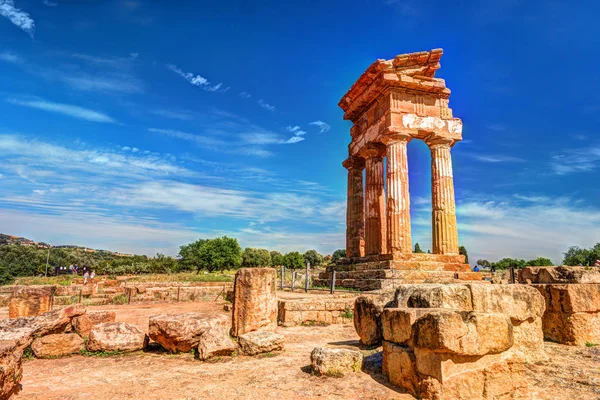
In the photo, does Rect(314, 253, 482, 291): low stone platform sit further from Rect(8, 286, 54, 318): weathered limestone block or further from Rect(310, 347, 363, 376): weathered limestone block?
Rect(8, 286, 54, 318): weathered limestone block

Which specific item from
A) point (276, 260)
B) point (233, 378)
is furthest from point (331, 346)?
point (276, 260)

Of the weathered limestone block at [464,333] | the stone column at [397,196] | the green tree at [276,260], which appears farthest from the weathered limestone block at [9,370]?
the green tree at [276,260]

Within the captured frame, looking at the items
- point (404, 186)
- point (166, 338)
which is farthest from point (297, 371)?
point (404, 186)

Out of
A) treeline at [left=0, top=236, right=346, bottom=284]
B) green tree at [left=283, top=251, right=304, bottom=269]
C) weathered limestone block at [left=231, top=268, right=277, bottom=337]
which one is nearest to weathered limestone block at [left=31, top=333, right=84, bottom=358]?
weathered limestone block at [left=231, top=268, right=277, bottom=337]

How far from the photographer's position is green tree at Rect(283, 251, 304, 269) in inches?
2731

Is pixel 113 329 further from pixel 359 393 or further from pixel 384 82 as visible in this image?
pixel 384 82

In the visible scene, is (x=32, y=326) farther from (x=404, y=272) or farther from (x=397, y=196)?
(x=397, y=196)

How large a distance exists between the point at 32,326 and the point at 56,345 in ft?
2.02

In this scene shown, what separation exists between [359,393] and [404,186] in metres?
12.0

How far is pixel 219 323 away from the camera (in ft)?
20.6

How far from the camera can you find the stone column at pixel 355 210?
18.2m

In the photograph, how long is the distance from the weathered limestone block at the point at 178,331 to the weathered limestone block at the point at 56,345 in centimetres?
132

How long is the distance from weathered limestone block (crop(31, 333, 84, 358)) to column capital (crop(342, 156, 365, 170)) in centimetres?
1483

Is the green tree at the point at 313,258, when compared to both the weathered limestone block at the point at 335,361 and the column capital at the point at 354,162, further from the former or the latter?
the weathered limestone block at the point at 335,361
